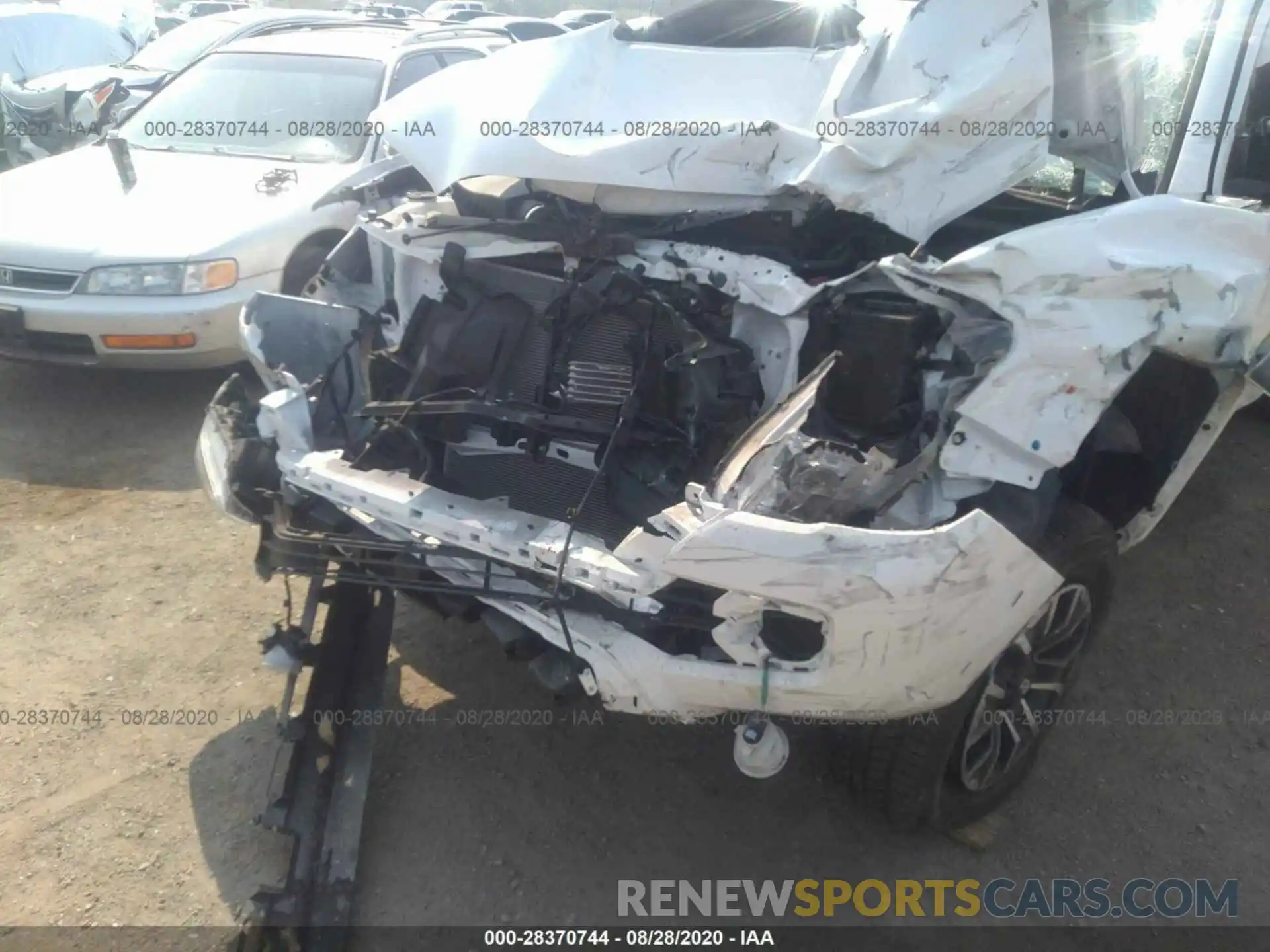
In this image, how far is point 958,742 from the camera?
2533 millimetres

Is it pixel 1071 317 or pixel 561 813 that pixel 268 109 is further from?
pixel 1071 317

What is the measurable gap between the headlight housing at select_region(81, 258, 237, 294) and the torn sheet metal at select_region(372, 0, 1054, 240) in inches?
85.4

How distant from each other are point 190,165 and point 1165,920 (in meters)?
5.71

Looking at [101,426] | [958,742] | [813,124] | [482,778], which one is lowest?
[101,426]

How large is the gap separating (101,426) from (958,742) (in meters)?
4.48

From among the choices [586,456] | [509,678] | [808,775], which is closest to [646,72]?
[586,456]

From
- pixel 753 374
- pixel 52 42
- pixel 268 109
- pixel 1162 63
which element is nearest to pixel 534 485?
pixel 753 374

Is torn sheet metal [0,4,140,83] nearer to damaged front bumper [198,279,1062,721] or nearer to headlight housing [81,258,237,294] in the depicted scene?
headlight housing [81,258,237,294]

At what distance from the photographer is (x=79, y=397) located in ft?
17.4

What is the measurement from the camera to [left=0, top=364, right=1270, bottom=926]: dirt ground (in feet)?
8.36

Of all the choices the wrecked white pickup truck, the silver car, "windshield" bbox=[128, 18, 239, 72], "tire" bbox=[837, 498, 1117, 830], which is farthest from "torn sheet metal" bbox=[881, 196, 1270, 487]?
"windshield" bbox=[128, 18, 239, 72]

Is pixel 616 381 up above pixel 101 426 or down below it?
above

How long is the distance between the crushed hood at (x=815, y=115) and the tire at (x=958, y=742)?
3.00 ft

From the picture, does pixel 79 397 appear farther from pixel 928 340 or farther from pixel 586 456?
pixel 928 340
